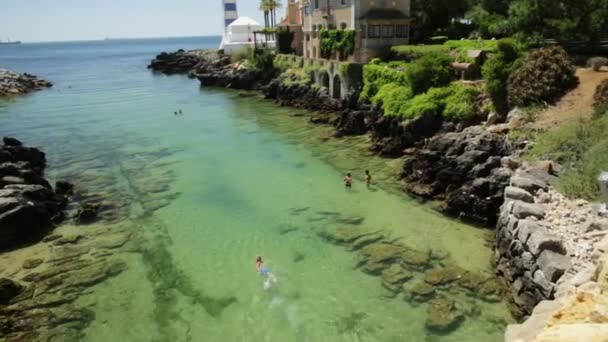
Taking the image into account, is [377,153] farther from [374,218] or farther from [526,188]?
[526,188]

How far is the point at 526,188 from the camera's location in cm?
1862

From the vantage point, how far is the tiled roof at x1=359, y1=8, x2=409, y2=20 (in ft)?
153

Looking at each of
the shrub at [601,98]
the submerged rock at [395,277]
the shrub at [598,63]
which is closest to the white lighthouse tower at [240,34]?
the shrub at [598,63]

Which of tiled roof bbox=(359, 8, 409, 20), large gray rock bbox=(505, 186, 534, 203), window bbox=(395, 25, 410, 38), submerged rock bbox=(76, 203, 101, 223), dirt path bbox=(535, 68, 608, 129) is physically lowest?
submerged rock bbox=(76, 203, 101, 223)

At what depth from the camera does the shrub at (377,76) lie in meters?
38.6

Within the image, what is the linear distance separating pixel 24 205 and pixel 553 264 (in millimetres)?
24623

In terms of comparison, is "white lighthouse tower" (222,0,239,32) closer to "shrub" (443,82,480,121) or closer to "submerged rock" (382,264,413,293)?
"shrub" (443,82,480,121)

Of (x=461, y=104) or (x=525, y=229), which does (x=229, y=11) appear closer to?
(x=461, y=104)

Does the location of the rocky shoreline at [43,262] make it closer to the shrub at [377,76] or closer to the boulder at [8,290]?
the boulder at [8,290]

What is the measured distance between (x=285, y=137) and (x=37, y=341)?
27.6 m

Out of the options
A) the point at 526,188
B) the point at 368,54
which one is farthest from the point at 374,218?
the point at 368,54

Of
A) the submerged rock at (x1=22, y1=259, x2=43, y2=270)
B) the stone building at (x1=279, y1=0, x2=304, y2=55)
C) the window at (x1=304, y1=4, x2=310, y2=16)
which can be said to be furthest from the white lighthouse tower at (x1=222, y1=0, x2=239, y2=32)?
the submerged rock at (x1=22, y1=259, x2=43, y2=270)

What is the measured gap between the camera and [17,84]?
8262cm

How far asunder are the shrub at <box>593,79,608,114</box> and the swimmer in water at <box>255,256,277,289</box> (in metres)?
18.4
